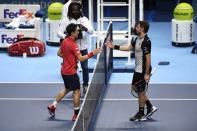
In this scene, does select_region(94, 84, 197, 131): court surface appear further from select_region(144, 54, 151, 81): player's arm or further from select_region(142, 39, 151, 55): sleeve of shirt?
select_region(142, 39, 151, 55): sleeve of shirt

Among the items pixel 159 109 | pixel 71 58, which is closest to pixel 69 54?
pixel 71 58

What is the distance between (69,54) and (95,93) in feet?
2.83

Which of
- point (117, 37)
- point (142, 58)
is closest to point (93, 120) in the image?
point (142, 58)

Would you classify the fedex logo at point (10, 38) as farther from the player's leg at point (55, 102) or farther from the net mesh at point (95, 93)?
the player's leg at point (55, 102)

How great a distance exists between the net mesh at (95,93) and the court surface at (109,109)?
0.25m

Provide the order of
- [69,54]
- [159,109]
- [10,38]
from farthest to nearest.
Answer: [10,38], [159,109], [69,54]

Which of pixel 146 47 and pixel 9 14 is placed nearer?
pixel 146 47

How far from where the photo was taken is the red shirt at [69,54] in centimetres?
1059

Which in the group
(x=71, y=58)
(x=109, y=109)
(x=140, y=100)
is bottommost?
(x=109, y=109)

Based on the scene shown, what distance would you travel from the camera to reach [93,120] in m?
10.9

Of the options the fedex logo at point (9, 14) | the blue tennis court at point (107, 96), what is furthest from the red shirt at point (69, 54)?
the fedex logo at point (9, 14)

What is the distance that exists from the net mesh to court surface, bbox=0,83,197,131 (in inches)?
9.9

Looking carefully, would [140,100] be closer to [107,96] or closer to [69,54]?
[69,54]

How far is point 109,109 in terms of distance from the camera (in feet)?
38.5
